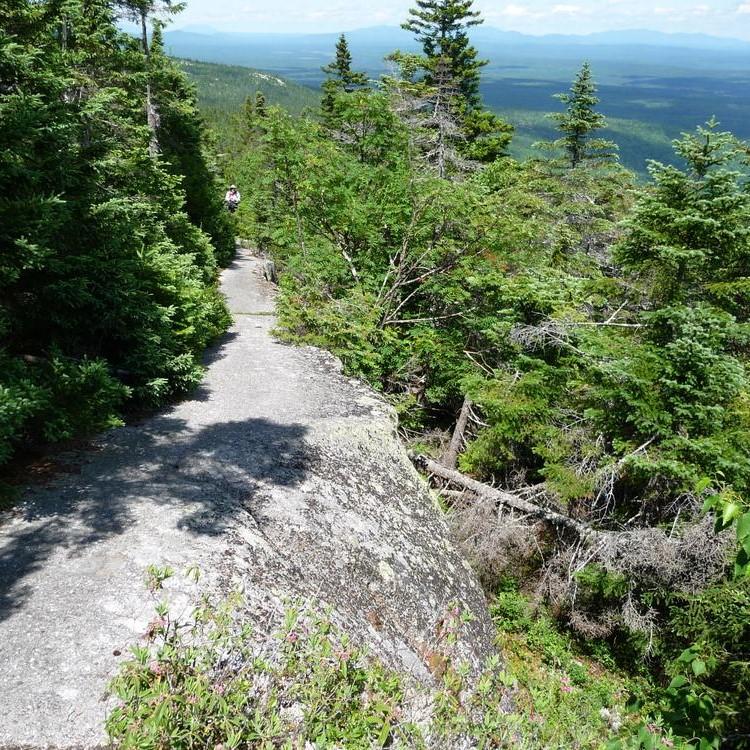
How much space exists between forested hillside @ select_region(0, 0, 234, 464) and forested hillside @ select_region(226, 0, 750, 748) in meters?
4.61

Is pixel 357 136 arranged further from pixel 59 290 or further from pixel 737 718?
pixel 737 718

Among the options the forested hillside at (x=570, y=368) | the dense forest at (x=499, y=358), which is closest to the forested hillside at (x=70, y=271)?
the dense forest at (x=499, y=358)

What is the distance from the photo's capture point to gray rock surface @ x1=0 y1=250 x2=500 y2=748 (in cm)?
404

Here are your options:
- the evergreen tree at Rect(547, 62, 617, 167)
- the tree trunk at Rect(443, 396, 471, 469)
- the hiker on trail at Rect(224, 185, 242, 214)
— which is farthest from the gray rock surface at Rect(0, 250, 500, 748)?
the hiker on trail at Rect(224, 185, 242, 214)

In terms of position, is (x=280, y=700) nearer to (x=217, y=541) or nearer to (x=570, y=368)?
(x=217, y=541)

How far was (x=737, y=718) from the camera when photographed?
6785mm

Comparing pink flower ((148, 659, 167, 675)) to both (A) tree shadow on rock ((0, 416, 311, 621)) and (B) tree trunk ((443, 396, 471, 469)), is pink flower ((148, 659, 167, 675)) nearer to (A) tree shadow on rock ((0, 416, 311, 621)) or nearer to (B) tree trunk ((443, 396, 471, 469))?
(A) tree shadow on rock ((0, 416, 311, 621))

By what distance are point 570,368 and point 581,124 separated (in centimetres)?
1776

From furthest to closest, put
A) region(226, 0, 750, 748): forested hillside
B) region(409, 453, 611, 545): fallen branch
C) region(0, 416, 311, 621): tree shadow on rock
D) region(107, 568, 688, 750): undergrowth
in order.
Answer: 1. region(409, 453, 611, 545): fallen branch
2. region(226, 0, 750, 748): forested hillside
3. region(0, 416, 311, 621): tree shadow on rock
4. region(107, 568, 688, 750): undergrowth

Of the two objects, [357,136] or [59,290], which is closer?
[59,290]

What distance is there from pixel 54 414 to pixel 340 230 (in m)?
9.90

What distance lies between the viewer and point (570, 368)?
965cm

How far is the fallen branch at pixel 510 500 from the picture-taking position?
29.8 feet

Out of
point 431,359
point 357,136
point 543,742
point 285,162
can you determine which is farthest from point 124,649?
point 357,136
